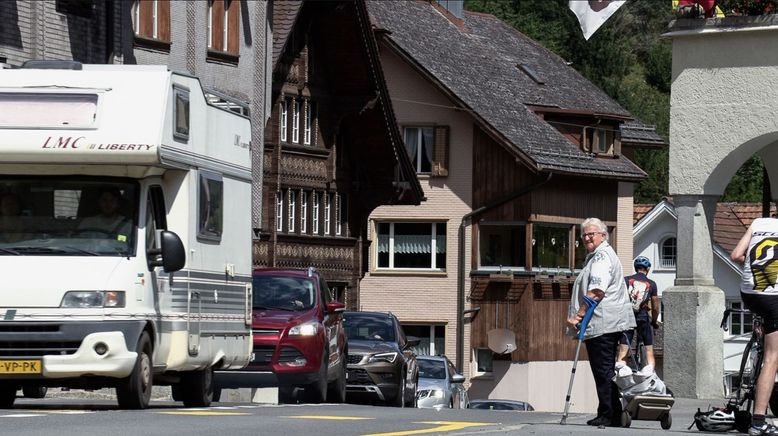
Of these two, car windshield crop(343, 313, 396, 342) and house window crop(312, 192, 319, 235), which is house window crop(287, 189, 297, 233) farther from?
car windshield crop(343, 313, 396, 342)

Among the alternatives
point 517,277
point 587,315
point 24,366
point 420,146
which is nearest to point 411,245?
point 420,146

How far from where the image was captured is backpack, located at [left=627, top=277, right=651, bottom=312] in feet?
78.8

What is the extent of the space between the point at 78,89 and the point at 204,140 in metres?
2.05

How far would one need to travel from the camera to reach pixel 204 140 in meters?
19.6

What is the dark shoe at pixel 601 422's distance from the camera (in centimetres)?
1691

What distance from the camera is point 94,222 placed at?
18031 millimetres

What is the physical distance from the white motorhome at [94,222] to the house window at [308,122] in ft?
111

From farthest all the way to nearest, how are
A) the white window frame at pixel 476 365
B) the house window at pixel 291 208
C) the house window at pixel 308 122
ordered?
the white window frame at pixel 476 365 → the house window at pixel 308 122 → the house window at pixel 291 208

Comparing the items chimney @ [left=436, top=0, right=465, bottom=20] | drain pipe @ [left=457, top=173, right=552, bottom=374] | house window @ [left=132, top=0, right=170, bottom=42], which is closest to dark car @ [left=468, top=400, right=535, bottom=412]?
drain pipe @ [left=457, top=173, right=552, bottom=374]

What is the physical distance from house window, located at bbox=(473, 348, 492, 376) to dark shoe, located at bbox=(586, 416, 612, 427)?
1733 inches

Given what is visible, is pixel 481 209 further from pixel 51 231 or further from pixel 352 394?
pixel 51 231

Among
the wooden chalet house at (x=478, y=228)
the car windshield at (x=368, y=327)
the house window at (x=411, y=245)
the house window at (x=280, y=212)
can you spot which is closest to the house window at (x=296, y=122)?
the house window at (x=280, y=212)

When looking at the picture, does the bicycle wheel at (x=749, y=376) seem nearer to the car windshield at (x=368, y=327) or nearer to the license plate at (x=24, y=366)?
the license plate at (x=24, y=366)

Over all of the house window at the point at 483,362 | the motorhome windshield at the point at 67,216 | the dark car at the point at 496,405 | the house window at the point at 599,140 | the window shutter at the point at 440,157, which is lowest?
the dark car at the point at 496,405
